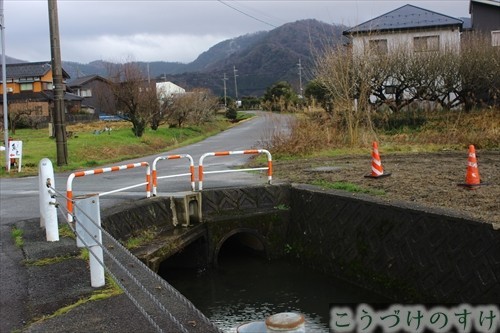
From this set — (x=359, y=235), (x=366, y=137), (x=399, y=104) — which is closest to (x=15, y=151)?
(x=366, y=137)

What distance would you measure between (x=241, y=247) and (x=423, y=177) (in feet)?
13.6

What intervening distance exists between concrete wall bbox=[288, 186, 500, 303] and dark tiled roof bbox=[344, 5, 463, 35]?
21.5 m

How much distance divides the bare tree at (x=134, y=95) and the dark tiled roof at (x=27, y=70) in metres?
22.5

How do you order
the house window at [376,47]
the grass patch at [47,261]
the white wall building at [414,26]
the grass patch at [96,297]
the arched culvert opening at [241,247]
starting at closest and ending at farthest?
the grass patch at [96,297], the grass patch at [47,261], the arched culvert opening at [241,247], the house window at [376,47], the white wall building at [414,26]

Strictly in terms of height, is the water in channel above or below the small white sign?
below

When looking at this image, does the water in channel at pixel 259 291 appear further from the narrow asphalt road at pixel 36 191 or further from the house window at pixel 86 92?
the house window at pixel 86 92

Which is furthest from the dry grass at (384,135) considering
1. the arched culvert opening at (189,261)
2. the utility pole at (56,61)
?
the arched culvert opening at (189,261)

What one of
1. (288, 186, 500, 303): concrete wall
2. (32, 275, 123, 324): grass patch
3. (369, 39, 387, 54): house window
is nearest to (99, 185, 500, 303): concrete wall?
(288, 186, 500, 303): concrete wall

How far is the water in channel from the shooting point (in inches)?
292

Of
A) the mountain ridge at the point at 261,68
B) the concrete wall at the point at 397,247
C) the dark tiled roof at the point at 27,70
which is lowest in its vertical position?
the concrete wall at the point at 397,247

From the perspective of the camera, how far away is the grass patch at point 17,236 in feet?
21.2

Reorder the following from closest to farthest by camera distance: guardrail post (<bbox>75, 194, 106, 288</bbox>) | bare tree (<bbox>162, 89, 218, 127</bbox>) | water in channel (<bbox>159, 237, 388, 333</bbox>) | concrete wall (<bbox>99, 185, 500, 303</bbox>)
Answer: guardrail post (<bbox>75, 194, 106, 288</bbox>)
concrete wall (<bbox>99, 185, 500, 303</bbox>)
water in channel (<bbox>159, 237, 388, 333</bbox>)
bare tree (<bbox>162, 89, 218, 127</bbox>)

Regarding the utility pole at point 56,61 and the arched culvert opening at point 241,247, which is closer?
the arched culvert opening at point 241,247

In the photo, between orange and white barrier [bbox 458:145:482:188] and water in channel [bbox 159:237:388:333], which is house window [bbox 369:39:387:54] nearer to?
orange and white barrier [bbox 458:145:482:188]
